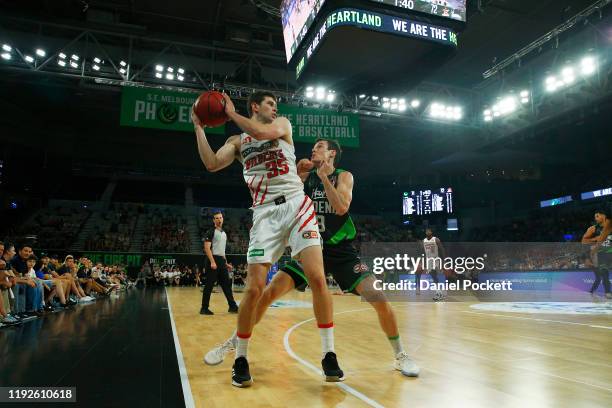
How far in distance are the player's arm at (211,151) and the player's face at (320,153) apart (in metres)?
0.63

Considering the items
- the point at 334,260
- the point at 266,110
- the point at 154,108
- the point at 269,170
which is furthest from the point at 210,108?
the point at 154,108

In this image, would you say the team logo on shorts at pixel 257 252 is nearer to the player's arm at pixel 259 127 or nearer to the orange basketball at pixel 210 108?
the player's arm at pixel 259 127

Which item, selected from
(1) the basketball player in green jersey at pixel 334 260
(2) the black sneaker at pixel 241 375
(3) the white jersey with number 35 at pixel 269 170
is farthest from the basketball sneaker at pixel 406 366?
(3) the white jersey with number 35 at pixel 269 170

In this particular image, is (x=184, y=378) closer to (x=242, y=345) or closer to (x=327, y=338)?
(x=242, y=345)

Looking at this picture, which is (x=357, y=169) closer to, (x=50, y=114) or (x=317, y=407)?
(x=50, y=114)

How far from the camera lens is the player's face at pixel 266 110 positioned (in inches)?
122

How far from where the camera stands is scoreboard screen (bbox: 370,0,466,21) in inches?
314

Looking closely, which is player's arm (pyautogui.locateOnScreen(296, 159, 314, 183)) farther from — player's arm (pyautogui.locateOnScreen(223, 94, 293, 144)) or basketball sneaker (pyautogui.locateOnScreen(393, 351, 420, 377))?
basketball sneaker (pyautogui.locateOnScreen(393, 351, 420, 377))

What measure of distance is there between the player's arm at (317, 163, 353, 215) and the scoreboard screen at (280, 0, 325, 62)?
5.76 m

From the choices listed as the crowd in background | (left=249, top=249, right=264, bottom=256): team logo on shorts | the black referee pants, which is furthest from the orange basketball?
the black referee pants

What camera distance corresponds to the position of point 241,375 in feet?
8.81

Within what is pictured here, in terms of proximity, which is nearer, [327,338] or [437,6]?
[327,338]

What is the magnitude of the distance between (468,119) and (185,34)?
11264mm

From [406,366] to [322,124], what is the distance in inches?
430
